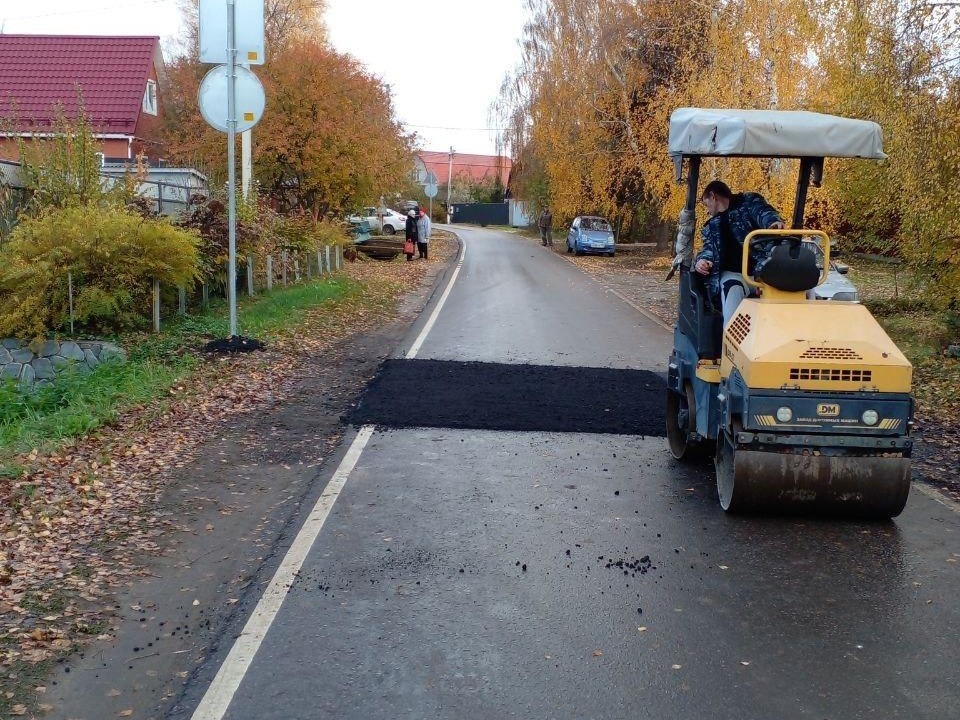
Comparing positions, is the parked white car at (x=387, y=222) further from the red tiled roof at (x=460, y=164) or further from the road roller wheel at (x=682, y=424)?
the red tiled roof at (x=460, y=164)

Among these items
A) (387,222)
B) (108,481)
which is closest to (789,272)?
(108,481)

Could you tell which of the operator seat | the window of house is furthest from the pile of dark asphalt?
the window of house

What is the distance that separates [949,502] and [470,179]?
10266 centimetres

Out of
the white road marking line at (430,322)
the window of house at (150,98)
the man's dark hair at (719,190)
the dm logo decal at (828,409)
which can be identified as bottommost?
the white road marking line at (430,322)

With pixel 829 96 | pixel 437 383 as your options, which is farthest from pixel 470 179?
pixel 437 383

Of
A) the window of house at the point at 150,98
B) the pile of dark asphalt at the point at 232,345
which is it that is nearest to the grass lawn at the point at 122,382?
the pile of dark asphalt at the point at 232,345

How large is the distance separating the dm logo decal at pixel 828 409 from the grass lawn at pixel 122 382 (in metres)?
5.50

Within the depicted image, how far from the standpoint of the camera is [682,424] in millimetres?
7230

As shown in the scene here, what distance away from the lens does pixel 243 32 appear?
11328 millimetres

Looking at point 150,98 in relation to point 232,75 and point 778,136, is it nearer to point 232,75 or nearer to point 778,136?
point 232,75

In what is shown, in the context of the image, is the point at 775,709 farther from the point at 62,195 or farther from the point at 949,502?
the point at 62,195

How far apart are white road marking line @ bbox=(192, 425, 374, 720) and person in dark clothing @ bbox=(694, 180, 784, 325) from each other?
121 inches

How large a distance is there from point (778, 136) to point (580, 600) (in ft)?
12.6

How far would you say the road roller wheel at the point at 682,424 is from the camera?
6957mm
